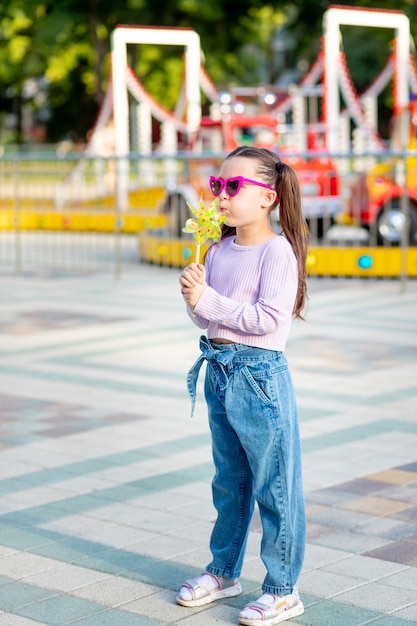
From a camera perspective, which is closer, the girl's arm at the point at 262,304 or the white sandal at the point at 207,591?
the girl's arm at the point at 262,304

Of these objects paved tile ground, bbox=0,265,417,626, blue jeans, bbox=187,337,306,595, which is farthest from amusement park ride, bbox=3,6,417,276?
blue jeans, bbox=187,337,306,595

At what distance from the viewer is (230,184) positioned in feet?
12.7

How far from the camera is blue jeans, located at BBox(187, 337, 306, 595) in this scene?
383cm

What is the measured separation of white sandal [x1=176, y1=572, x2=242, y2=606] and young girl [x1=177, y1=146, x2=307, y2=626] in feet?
0.70

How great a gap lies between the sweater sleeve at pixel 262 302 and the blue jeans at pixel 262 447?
0.41ft

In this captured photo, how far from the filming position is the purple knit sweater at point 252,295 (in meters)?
3.79

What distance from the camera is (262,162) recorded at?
3910 mm

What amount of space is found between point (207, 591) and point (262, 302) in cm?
103

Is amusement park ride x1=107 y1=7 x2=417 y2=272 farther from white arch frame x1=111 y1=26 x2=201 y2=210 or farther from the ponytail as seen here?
the ponytail

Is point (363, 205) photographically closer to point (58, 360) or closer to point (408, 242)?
point (408, 242)

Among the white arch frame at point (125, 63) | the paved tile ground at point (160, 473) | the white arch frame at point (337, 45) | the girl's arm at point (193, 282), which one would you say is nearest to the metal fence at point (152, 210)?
the white arch frame at point (125, 63)

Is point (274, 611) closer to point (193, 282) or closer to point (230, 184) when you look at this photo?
point (193, 282)

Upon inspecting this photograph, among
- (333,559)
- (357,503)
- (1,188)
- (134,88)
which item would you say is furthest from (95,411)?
(134,88)

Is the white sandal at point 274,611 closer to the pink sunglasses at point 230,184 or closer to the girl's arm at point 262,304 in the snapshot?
the girl's arm at point 262,304
